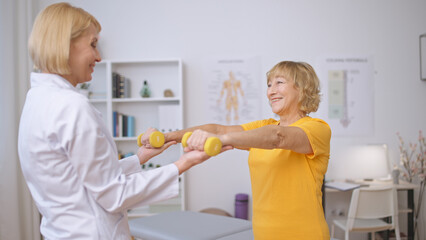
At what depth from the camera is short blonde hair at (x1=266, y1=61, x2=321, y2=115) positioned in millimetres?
1501

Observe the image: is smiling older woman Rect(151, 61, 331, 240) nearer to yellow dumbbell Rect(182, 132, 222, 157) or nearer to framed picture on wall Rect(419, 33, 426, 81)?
→ yellow dumbbell Rect(182, 132, 222, 157)

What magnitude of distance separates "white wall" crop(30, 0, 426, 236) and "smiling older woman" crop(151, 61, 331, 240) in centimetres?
226

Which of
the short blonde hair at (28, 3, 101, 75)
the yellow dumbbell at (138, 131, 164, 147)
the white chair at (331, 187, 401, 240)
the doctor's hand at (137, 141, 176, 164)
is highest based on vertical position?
the short blonde hair at (28, 3, 101, 75)

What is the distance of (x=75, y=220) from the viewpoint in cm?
99

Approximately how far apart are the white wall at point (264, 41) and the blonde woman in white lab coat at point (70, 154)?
9.04 feet

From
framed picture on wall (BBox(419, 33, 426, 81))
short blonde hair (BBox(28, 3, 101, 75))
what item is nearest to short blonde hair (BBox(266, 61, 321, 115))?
short blonde hair (BBox(28, 3, 101, 75))

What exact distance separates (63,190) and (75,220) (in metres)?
0.09

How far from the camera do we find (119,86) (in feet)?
11.9

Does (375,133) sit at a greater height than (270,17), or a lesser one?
lesser

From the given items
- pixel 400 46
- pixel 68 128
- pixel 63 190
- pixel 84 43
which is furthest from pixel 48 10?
pixel 400 46

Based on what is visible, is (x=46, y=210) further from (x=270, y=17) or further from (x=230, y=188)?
(x=270, y=17)

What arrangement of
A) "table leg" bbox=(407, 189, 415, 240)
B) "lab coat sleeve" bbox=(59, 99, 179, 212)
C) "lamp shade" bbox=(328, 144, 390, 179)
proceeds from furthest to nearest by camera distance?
"lamp shade" bbox=(328, 144, 390, 179) < "table leg" bbox=(407, 189, 415, 240) < "lab coat sleeve" bbox=(59, 99, 179, 212)

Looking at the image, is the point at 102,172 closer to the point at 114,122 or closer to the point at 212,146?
the point at 212,146

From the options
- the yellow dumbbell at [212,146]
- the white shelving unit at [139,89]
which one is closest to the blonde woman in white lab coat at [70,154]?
the yellow dumbbell at [212,146]
